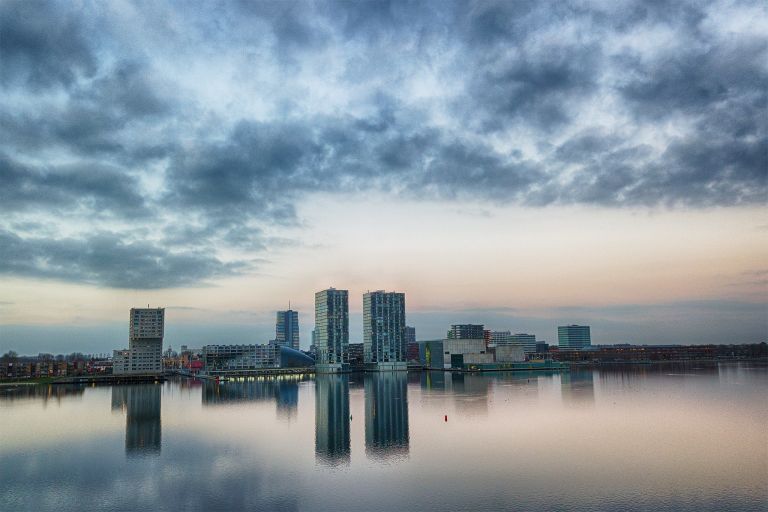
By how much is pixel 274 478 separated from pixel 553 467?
24.7m

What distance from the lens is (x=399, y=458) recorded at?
51.3m

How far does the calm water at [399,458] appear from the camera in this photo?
3803 cm

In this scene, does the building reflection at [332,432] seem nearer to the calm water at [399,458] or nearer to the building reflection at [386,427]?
the calm water at [399,458]

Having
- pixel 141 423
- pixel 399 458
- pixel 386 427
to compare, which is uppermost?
pixel 399 458

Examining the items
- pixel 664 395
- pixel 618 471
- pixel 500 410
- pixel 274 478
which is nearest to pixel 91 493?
pixel 274 478

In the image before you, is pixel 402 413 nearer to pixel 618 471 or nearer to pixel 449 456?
pixel 449 456

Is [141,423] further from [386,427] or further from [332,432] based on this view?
[386,427]

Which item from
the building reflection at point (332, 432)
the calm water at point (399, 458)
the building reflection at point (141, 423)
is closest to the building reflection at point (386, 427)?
the calm water at point (399, 458)

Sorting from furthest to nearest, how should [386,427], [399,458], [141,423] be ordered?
[141,423]
[386,427]
[399,458]

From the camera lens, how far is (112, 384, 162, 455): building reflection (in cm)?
6043

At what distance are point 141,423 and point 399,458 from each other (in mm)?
50486

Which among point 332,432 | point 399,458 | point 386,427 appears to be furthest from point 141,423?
point 399,458

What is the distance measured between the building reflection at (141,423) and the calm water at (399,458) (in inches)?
16.0

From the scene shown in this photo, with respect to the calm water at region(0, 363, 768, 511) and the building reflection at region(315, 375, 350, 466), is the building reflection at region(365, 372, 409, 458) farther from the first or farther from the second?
the building reflection at region(315, 375, 350, 466)
